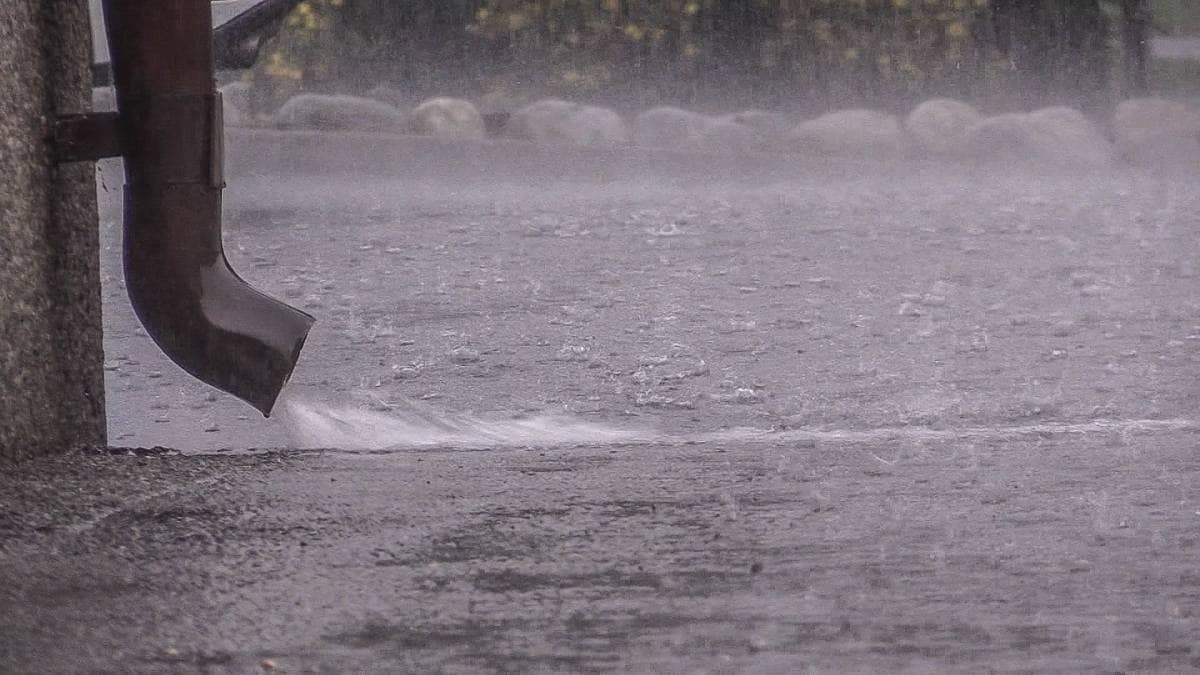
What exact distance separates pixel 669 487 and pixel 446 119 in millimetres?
8129

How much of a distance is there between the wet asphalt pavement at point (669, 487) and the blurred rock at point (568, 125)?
4.55 metres

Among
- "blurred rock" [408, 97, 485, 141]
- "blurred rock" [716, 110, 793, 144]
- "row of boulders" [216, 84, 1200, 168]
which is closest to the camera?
"blurred rock" [408, 97, 485, 141]

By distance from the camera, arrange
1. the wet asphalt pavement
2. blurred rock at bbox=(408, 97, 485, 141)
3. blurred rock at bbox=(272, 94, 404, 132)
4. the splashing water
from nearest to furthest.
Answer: the wet asphalt pavement < the splashing water < blurred rock at bbox=(272, 94, 404, 132) < blurred rock at bbox=(408, 97, 485, 141)

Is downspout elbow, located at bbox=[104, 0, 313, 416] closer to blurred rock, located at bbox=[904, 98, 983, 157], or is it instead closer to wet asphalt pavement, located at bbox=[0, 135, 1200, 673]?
wet asphalt pavement, located at bbox=[0, 135, 1200, 673]

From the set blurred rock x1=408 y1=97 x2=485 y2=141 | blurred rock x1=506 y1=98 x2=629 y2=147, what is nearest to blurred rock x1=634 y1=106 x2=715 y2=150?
blurred rock x1=506 y1=98 x2=629 y2=147

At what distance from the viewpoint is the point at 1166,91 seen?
12.1 meters

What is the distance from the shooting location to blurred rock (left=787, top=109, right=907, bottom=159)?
10.9 meters

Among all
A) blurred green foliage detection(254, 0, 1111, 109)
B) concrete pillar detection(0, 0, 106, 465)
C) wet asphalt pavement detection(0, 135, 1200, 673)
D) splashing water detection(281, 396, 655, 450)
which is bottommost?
splashing water detection(281, 396, 655, 450)

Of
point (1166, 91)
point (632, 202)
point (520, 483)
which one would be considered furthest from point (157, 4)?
point (1166, 91)

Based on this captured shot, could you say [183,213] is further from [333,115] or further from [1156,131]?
[1156,131]

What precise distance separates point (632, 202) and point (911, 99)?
12.7 ft

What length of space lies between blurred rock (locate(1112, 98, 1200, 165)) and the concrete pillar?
8977 millimetres

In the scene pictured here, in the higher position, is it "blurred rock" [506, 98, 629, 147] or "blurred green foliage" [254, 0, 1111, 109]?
"blurred green foliage" [254, 0, 1111, 109]

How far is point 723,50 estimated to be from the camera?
1145 centimetres
